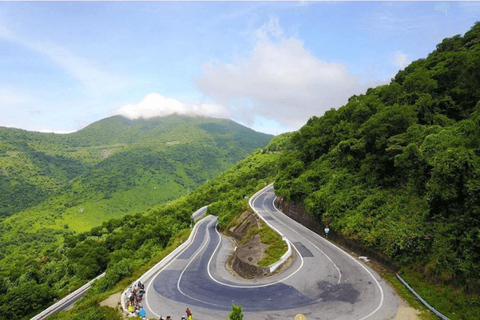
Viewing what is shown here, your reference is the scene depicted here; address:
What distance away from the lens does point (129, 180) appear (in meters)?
189

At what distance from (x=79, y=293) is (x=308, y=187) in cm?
3985

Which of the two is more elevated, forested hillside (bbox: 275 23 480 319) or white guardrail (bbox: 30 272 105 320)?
forested hillside (bbox: 275 23 480 319)

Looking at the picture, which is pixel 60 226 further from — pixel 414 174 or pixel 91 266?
pixel 414 174

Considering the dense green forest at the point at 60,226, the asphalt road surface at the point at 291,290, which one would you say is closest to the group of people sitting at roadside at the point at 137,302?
the asphalt road surface at the point at 291,290

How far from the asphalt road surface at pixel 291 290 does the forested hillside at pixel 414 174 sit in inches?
134

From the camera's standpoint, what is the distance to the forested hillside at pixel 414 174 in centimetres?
1702

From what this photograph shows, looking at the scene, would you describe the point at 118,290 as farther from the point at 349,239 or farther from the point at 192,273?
the point at 349,239

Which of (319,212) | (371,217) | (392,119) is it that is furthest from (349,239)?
(392,119)

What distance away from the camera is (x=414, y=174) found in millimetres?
25047

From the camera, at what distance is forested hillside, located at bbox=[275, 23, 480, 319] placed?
55.8ft

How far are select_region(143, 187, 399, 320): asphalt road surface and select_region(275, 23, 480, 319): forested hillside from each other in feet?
11.1

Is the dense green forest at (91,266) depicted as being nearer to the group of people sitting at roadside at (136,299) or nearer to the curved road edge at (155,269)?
the group of people sitting at roadside at (136,299)

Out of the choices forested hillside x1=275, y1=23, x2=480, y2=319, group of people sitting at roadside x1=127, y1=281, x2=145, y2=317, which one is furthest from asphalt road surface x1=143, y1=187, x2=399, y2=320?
forested hillside x1=275, y1=23, x2=480, y2=319

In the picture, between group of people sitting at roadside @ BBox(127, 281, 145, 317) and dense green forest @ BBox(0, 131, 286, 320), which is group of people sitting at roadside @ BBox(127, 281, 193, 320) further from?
dense green forest @ BBox(0, 131, 286, 320)
